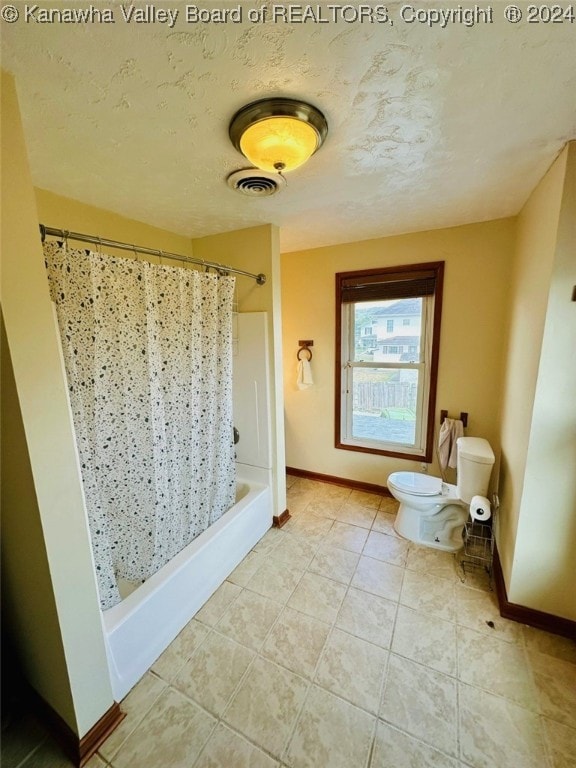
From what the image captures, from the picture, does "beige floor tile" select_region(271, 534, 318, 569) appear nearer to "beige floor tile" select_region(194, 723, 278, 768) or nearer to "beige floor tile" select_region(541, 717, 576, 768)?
"beige floor tile" select_region(194, 723, 278, 768)

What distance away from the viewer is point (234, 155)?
1.21m

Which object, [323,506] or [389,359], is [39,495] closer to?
[323,506]

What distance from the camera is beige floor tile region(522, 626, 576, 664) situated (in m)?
1.41

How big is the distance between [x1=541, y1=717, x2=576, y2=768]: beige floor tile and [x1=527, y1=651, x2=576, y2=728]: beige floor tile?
3 cm

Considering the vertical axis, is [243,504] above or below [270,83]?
below

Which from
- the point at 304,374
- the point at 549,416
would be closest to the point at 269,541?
the point at 304,374

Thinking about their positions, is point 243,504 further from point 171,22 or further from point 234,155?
point 171,22

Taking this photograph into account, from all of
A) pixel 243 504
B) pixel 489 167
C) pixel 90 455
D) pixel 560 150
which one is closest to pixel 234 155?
pixel 489 167

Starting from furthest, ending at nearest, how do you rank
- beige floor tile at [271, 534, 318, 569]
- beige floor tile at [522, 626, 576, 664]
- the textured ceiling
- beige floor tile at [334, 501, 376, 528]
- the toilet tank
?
beige floor tile at [334, 501, 376, 528], beige floor tile at [271, 534, 318, 569], the toilet tank, beige floor tile at [522, 626, 576, 664], the textured ceiling

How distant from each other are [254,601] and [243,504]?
56 cm

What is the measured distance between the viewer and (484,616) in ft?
5.25

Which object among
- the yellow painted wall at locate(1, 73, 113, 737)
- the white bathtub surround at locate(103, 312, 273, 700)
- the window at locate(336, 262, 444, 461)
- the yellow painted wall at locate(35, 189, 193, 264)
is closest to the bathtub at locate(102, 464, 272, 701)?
the white bathtub surround at locate(103, 312, 273, 700)

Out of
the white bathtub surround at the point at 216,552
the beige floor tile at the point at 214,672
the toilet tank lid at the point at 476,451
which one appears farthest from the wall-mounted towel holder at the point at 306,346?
the beige floor tile at the point at 214,672

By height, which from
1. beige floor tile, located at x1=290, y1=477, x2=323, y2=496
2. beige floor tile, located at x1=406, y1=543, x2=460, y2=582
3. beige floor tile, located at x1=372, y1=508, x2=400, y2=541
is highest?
beige floor tile, located at x1=290, y1=477, x2=323, y2=496
